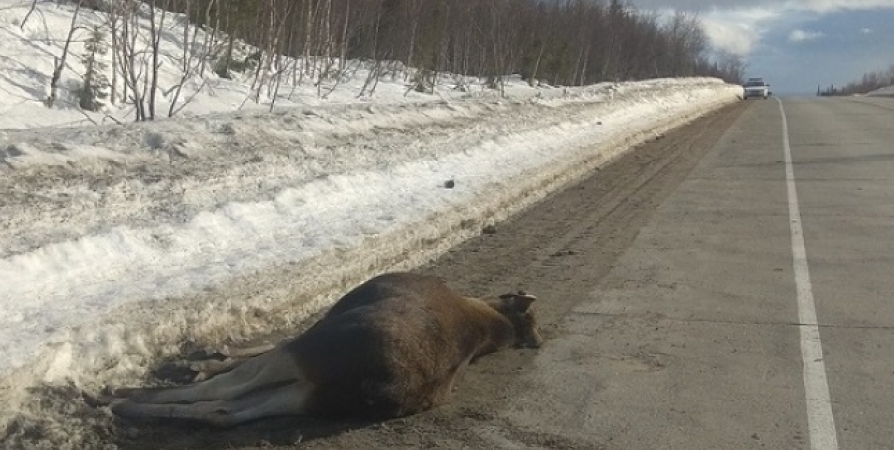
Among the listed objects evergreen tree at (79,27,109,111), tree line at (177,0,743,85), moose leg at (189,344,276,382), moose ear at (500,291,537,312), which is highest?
tree line at (177,0,743,85)

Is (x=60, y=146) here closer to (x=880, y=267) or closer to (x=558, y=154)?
(x=880, y=267)

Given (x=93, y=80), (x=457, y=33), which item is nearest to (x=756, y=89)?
(x=457, y=33)

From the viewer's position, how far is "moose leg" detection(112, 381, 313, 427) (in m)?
4.44

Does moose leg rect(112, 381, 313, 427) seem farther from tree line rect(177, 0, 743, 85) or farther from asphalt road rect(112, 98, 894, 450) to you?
tree line rect(177, 0, 743, 85)

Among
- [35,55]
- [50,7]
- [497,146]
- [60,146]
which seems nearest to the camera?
[60,146]

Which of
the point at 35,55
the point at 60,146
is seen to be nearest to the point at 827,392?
the point at 60,146

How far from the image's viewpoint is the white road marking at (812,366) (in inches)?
185

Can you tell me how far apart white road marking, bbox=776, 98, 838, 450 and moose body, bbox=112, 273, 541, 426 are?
76.1 inches

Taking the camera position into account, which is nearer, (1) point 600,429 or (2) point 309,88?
(1) point 600,429

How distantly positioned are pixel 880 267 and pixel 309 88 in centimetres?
1538

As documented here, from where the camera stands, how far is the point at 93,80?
13766mm

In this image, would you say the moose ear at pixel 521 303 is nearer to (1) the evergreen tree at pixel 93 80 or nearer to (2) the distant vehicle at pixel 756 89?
(1) the evergreen tree at pixel 93 80

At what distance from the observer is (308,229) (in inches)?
333

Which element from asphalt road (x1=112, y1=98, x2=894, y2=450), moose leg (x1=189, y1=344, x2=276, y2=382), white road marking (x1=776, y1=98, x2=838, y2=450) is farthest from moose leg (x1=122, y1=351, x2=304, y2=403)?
white road marking (x1=776, y1=98, x2=838, y2=450)
